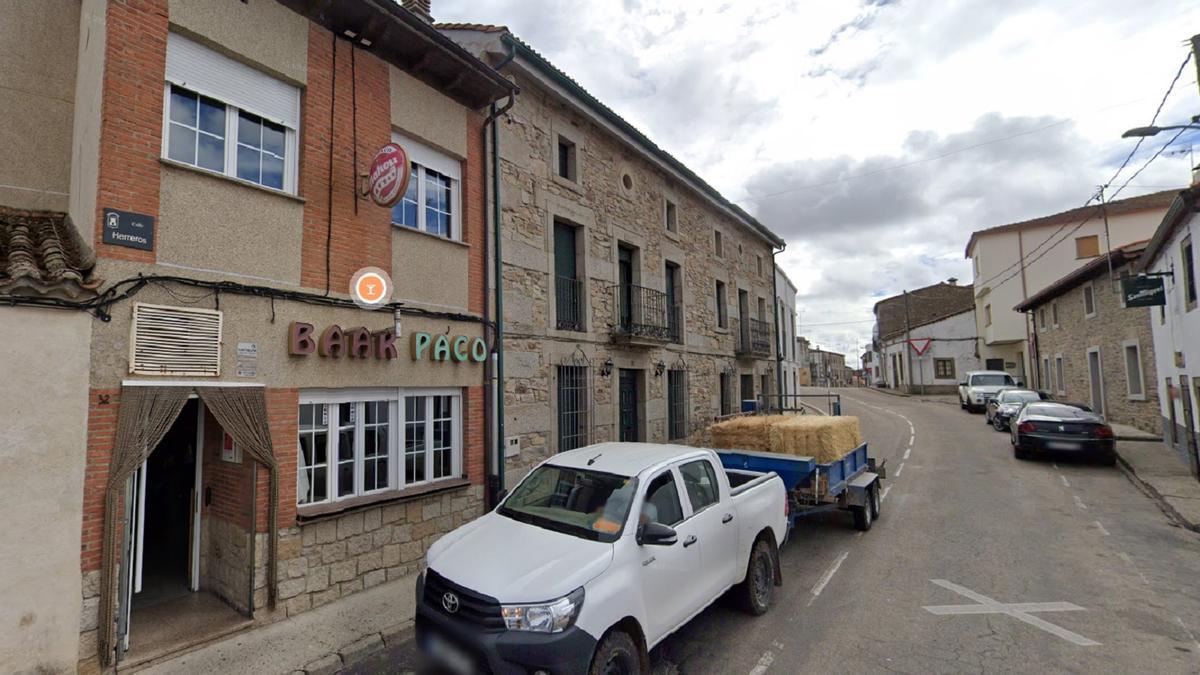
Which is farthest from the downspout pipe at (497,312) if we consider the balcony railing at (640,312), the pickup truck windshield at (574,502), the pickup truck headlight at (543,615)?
the pickup truck headlight at (543,615)

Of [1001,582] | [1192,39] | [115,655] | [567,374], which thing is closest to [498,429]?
[567,374]

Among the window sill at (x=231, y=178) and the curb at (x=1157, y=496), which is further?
the curb at (x=1157, y=496)

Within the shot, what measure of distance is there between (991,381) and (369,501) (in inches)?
1107

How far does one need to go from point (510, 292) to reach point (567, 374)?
216 centimetres

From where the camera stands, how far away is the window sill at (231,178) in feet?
16.5

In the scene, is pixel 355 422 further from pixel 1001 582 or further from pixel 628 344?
pixel 1001 582

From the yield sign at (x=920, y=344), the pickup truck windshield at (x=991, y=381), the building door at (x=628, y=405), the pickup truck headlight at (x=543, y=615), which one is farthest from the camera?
the yield sign at (x=920, y=344)

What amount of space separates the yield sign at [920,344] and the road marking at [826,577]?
36014mm

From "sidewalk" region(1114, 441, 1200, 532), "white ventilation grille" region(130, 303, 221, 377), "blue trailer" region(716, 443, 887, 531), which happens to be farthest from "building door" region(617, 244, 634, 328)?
"sidewalk" region(1114, 441, 1200, 532)

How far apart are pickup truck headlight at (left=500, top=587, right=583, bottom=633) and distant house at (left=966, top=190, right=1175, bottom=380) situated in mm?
33849

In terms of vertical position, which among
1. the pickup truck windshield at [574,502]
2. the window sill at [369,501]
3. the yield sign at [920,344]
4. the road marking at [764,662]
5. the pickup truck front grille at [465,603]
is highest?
the yield sign at [920,344]

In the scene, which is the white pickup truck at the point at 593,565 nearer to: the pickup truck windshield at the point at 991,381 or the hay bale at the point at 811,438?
the hay bale at the point at 811,438

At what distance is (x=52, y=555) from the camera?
4156mm

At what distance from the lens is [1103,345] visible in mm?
18172
